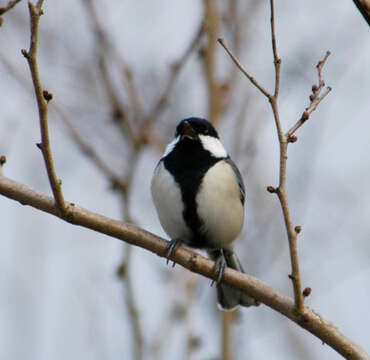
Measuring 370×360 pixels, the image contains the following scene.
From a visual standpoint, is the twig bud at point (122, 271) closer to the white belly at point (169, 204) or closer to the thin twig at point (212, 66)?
the white belly at point (169, 204)

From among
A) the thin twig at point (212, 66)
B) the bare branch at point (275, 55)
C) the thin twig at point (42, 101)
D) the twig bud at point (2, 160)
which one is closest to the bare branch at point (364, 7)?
the bare branch at point (275, 55)

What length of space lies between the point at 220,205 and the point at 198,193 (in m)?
0.21

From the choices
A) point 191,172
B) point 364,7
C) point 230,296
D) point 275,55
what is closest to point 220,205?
point 191,172

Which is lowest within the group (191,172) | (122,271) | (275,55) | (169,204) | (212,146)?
(275,55)

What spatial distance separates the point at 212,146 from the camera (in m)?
4.93

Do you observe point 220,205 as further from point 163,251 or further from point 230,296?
point 163,251

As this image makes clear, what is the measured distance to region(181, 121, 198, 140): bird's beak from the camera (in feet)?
15.9

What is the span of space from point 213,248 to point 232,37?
261 centimetres

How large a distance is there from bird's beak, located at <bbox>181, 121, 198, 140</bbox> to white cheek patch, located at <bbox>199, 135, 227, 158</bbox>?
60 mm

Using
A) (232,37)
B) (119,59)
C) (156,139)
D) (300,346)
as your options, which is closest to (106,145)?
(156,139)

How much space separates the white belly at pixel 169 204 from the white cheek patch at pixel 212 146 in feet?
1.41

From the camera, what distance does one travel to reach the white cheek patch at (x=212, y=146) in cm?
486

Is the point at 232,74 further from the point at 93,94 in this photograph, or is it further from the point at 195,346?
the point at 195,346

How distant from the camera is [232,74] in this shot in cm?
642
